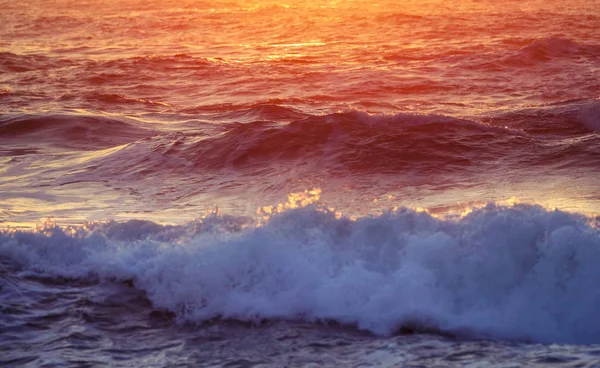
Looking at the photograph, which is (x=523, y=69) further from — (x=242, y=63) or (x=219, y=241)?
(x=219, y=241)

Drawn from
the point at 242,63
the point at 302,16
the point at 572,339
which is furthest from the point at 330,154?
the point at 302,16

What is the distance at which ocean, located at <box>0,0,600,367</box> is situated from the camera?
250 inches

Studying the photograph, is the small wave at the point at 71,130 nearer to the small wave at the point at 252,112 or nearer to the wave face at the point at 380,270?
the small wave at the point at 252,112

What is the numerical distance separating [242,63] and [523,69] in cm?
873

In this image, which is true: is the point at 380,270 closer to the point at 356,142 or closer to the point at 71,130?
the point at 356,142

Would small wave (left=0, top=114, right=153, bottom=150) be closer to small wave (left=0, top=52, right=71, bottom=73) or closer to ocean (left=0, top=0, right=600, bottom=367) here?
ocean (left=0, top=0, right=600, bottom=367)

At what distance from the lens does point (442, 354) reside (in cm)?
579

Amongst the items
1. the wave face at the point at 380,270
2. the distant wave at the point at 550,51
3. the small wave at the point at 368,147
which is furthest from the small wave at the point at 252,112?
the distant wave at the point at 550,51

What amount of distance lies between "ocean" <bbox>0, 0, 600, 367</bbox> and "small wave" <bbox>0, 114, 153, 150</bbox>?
71 millimetres

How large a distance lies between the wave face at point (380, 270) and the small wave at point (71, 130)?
24.5 feet

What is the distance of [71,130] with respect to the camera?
16.0 m

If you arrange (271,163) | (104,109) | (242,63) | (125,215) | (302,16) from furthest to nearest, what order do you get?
(302,16), (242,63), (104,109), (271,163), (125,215)

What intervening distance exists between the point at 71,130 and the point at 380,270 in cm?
1066

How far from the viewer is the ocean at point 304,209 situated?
20.8 ft
